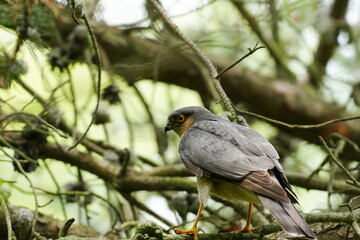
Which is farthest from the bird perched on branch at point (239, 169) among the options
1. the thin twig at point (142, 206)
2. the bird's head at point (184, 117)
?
the thin twig at point (142, 206)

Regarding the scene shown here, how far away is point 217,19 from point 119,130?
178 cm

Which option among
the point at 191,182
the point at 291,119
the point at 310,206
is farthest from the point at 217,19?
the point at 191,182

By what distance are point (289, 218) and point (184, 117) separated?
1.84m

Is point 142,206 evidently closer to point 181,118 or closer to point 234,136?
point 181,118

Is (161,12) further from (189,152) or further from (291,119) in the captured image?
(291,119)

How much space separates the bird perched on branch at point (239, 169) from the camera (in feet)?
9.99

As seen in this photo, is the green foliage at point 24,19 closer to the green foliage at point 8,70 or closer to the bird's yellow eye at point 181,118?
the green foliage at point 8,70

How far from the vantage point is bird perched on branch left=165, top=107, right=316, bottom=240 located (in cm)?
305

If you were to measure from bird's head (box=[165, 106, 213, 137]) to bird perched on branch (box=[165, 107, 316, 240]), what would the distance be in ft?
1.32

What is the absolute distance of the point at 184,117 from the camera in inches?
181

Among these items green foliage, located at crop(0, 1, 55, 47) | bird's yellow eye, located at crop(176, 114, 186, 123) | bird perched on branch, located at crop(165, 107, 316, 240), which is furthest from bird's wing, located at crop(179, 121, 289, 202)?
green foliage, located at crop(0, 1, 55, 47)

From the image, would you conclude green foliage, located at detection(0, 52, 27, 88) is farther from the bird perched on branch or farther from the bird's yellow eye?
the bird's yellow eye

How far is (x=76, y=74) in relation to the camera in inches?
283

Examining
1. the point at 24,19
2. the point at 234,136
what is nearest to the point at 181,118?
the point at 234,136
